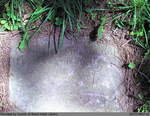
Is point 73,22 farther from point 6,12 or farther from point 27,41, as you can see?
point 6,12

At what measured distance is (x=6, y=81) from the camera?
204 cm

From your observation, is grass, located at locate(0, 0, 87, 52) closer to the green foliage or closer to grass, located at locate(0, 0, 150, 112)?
grass, located at locate(0, 0, 150, 112)

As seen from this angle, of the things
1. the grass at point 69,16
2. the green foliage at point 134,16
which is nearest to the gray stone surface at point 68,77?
the grass at point 69,16

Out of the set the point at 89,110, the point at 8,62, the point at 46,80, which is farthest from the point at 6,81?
the point at 89,110

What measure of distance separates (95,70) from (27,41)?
682 mm

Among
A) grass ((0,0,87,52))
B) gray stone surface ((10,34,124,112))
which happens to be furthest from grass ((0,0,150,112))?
gray stone surface ((10,34,124,112))

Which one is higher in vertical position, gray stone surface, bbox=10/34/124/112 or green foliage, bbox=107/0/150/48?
green foliage, bbox=107/0/150/48

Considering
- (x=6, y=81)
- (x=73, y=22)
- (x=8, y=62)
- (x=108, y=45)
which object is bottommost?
(x=6, y=81)

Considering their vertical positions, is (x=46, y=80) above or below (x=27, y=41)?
below

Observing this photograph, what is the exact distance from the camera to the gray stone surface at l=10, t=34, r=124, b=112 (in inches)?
78.0

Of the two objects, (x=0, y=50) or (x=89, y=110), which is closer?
(x=89, y=110)

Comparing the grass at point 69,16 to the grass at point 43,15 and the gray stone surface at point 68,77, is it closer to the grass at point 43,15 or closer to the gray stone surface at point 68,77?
the grass at point 43,15

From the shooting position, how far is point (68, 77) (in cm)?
203

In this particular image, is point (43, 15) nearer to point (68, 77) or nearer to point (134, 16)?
point (68, 77)
